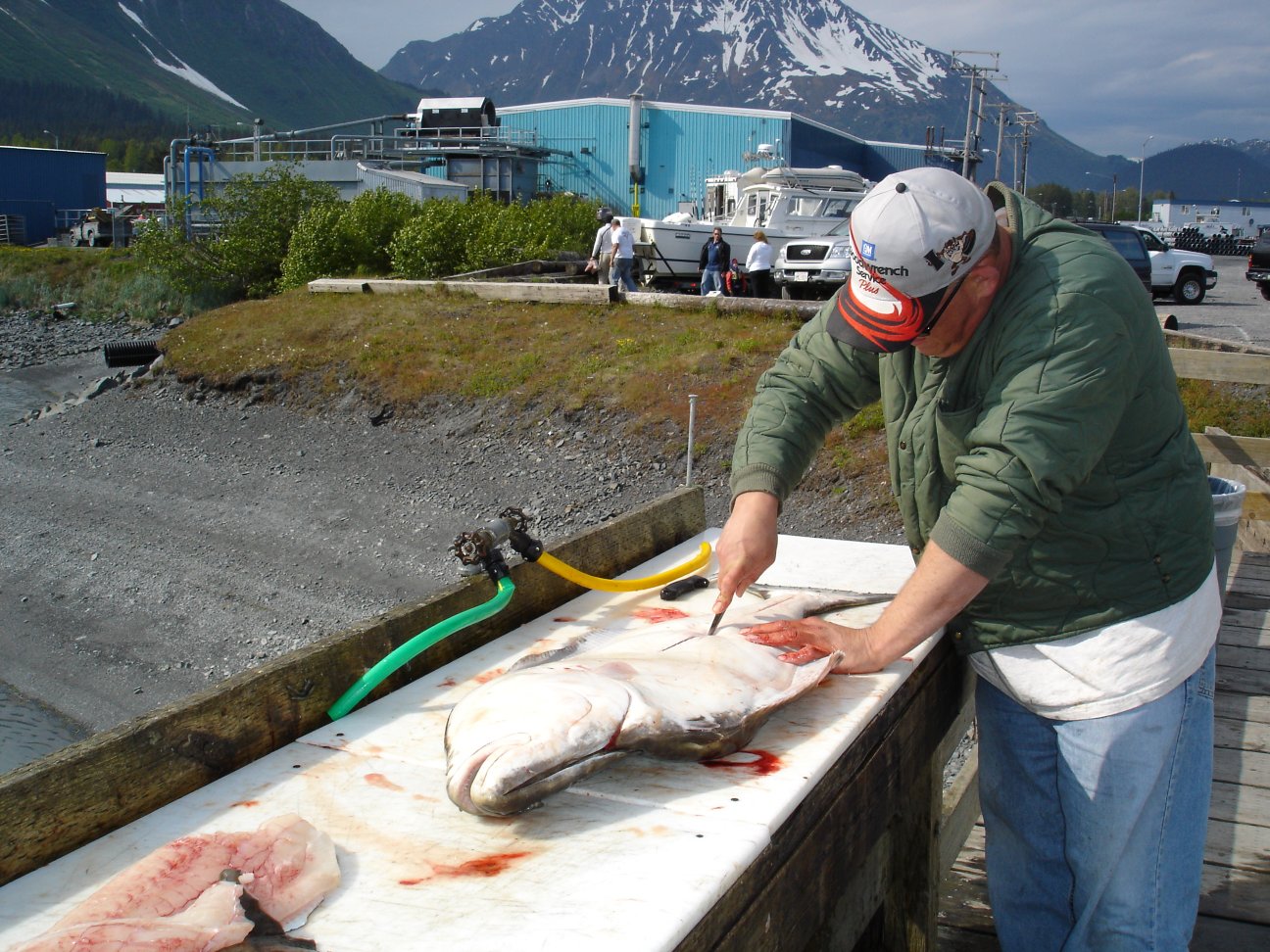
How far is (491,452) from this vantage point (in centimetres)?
1230

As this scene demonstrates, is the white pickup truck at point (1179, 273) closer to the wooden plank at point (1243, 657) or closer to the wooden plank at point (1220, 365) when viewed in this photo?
the wooden plank at point (1220, 365)

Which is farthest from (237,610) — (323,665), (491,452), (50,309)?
(50,309)

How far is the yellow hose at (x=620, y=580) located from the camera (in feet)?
9.39

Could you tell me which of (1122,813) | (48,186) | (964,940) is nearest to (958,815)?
(964,940)

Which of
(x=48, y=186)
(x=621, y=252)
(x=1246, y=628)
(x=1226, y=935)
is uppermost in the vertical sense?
(x=48, y=186)

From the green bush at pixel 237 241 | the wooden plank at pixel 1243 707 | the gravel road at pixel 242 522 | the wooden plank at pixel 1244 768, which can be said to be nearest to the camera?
the wooden plank at pixel 1244 768

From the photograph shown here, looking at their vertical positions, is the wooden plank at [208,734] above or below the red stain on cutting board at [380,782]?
above

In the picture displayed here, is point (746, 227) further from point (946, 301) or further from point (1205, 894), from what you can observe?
point (946, 301)

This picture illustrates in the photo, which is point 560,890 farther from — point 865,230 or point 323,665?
point 865,230

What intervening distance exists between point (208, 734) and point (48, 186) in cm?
6718

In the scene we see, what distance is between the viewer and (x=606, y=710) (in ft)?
6.49

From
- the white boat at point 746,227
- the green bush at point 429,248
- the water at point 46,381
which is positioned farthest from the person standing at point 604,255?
the water at point 46,381

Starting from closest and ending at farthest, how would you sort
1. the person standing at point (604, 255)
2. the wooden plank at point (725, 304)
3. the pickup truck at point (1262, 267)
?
the wooden plank at point (725, 304) → the person standing at point (604, 255) → the pickup truck at point (1262, 267)

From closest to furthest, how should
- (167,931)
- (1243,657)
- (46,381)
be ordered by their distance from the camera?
(167,931)
(1243,657)
(46,381)
